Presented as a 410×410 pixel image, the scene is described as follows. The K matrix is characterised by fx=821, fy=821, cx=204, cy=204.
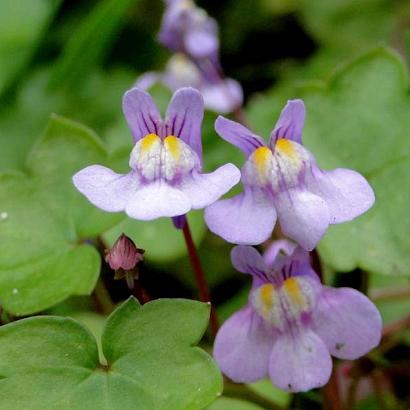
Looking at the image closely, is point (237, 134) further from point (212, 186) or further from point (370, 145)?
point (370, 145)

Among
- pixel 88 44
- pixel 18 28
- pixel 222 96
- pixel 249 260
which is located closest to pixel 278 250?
pixel 249 260

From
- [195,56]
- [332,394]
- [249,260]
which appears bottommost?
[332,394]

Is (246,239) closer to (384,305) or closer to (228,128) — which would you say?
(228,128)

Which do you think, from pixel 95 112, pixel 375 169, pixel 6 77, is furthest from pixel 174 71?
pixel 375 169

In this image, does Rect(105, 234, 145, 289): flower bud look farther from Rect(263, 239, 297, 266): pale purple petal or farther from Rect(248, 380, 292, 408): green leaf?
Rect(248, 380, 292, 408): green leaf

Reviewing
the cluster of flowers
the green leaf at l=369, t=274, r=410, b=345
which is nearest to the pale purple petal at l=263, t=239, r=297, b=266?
the cluster of flowers

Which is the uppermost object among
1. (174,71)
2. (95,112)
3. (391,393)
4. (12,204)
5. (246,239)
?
(246,239)

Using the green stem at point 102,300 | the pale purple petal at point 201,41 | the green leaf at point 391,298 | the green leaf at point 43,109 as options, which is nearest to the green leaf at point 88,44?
the green leaf at point 43,109
